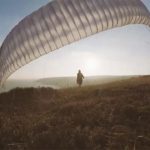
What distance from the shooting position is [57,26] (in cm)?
1334

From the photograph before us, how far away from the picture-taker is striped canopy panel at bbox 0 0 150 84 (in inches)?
522

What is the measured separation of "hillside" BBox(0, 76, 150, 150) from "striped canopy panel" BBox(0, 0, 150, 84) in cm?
231

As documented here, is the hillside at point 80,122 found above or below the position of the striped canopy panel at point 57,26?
below

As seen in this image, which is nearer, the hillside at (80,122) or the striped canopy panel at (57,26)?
the striped canopy panel at (57,26)

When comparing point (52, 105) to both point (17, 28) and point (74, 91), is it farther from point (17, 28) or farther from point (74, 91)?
point (17, 28)

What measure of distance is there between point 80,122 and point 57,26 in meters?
4.23

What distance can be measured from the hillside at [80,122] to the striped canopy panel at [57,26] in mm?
2310

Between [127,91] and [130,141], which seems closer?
[130,141]

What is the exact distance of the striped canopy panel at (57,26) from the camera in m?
13.2

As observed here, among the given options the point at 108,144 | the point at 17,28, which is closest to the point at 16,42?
the point at 17,28

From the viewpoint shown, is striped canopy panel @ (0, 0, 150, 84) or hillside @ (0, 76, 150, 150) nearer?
striped canopy panel @ (0, 0, 150, 84)

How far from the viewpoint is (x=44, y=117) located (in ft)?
57.5

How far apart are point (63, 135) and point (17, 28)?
3.70m

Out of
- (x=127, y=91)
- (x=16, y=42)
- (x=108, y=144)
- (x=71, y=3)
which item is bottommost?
(x=108, y=144)
